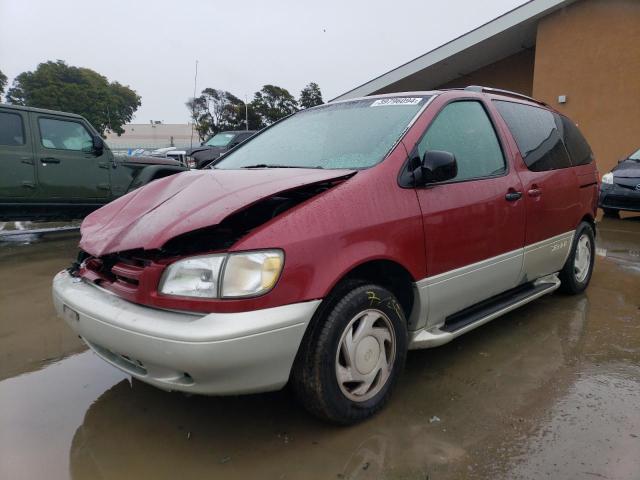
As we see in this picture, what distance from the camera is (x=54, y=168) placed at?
22.3 ft

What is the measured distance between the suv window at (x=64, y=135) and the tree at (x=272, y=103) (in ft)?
119

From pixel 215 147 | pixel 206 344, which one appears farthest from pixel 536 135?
pixel 215 147

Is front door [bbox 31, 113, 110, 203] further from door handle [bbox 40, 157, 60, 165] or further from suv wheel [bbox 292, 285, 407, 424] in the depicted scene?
suv wheel [bbox 292, 285, 407, 424]

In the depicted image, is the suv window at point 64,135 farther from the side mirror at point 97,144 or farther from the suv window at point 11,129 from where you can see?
the suv window at point 11,129

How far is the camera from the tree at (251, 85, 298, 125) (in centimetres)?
4297

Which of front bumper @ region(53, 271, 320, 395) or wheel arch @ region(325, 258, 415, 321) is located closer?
front bumper @ region(53, 271, 320, 395)

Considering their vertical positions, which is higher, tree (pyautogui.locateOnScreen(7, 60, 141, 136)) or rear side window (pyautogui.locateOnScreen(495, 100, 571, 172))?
tree (pyautogui.locateOnScreen(7, 60, 141, 136))

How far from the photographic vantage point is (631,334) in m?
3.44

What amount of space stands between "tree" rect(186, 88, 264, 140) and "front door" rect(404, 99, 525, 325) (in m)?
40.4

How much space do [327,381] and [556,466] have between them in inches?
41.1

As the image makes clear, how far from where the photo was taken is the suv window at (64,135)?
22.2 ft

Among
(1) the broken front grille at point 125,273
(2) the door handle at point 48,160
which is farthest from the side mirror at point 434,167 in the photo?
(2) the door handle at point 48,160

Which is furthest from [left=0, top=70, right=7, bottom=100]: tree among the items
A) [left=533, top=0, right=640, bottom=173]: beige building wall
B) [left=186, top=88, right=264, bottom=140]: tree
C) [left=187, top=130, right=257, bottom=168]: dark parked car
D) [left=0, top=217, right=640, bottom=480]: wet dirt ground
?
[left=0, top=217, right=640, bottom=480]: wet dirt ground

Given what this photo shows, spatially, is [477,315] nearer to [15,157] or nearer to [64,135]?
[15,157]
